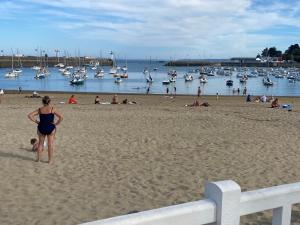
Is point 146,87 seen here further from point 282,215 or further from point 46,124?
point 282,215

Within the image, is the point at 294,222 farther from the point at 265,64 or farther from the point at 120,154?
the point at 265,64

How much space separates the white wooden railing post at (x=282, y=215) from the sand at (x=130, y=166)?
96.9 inches

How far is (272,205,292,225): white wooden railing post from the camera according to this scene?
320 cm

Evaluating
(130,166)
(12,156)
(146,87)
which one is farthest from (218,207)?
(146,87)

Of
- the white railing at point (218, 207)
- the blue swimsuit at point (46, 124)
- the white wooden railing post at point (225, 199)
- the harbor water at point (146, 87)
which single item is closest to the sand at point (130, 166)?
the blue swimsuit at point (46, 124)

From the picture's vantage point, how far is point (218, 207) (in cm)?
277

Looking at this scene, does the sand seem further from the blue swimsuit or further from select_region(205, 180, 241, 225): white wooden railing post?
select_region(205, 180, 241, 225): white wooden railing post

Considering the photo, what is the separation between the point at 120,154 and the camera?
10766 mm

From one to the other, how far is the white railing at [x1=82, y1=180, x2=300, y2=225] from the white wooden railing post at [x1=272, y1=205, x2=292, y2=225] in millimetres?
14

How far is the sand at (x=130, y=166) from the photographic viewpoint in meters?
6.63

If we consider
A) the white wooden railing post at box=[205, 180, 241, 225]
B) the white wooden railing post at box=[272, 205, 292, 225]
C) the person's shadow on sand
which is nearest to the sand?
the person's shadow on sand

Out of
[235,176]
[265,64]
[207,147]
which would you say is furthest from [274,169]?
[265,64]

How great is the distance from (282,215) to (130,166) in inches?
251

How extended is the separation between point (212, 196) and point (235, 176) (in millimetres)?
6083
